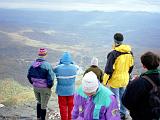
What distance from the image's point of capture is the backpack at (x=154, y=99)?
5.73 meters

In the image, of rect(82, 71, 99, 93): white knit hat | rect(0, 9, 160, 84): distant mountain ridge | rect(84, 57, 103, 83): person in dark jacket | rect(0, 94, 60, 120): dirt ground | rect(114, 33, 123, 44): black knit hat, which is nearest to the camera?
rect(82, 71, 99, 93): white knit hat

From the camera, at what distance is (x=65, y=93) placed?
896 cm

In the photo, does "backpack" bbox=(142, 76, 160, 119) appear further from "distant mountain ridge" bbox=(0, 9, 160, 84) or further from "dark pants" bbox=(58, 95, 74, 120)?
"distant mountain ridge" bbox=(0, 9, 160, 84)

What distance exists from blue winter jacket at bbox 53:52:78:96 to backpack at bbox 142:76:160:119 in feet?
10.6

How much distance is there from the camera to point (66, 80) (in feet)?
29.2

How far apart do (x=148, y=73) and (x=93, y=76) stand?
2.47 ft

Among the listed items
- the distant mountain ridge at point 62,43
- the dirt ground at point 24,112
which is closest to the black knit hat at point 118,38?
the dirt ground at point 24,112

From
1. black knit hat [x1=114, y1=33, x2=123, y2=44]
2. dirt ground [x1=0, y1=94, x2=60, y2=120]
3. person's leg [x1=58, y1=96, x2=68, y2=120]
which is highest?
black knit hat [x1=114, y1=33, x2=123, y2=44]

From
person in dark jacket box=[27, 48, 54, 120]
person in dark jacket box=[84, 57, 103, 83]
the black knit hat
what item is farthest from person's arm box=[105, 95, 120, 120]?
person in dark jacket box=[27, 48, 54, 120]

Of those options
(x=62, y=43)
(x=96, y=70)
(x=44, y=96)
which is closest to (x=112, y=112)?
(x=96, y=70)

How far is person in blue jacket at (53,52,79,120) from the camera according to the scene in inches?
347

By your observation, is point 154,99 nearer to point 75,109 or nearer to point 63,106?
point 75,109

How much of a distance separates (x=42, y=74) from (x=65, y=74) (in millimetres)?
440

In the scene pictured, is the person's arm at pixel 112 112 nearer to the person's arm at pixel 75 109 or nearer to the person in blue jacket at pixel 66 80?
the person's arm at pixel 75 109
